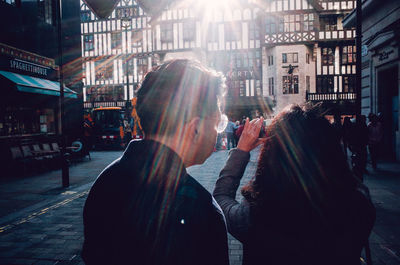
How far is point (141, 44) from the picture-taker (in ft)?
115

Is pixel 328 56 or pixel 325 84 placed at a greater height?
pixel 328 56

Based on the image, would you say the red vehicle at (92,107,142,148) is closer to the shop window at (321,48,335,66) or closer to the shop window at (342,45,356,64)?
the shop window at (321,48,335,66)

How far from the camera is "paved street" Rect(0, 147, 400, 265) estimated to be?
11.8 ft

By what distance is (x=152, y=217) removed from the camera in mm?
956

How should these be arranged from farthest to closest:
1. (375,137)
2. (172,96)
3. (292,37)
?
1. (292,37)
2. (375,137)
3. (172,96)

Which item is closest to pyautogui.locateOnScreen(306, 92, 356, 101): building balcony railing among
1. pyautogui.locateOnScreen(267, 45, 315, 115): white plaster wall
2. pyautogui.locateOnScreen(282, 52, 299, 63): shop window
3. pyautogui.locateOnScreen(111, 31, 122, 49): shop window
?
pyautogui.locateOnScreen(267, 45, 315, 115): white plaster wall

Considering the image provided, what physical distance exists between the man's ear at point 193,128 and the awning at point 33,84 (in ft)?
36.7

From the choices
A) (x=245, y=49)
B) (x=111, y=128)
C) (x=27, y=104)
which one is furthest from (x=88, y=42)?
(x=27, y=104)

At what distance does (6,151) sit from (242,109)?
88.9ft

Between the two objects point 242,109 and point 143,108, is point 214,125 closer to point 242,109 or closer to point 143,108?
point 143,108

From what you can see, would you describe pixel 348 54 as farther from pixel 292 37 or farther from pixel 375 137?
pixel 375 137

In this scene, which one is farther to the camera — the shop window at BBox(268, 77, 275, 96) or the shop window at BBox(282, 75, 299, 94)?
the shop window at BBox(268, 77, 275, 96)

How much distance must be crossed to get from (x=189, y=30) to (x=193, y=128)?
1352 inches

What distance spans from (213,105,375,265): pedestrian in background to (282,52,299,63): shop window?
31.5 metres
